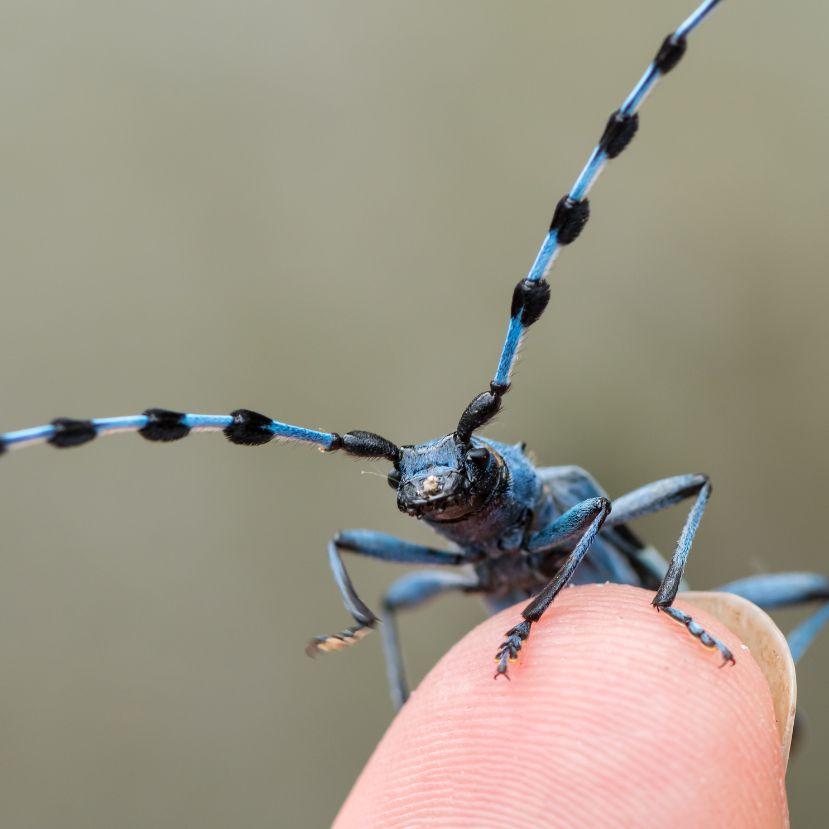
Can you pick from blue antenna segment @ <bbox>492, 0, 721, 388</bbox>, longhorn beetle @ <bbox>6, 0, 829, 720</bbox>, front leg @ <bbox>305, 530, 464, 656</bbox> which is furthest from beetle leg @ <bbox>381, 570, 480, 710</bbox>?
blue antenna segment @ <bbox>492, 0, 721, 388</bbox>

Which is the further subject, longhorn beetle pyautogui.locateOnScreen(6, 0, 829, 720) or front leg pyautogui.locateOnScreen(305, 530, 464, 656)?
front leg pyautogui.locateOnScreen(305, 530, 464, 656)

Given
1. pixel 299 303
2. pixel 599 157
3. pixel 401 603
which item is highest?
pixel 299 303

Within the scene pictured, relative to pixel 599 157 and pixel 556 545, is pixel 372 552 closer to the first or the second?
pixel 556 545

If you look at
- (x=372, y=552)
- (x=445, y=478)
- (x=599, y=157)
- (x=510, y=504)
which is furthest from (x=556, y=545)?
(x=599, y=157)

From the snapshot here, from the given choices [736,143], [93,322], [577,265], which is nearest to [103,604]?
[93,322]

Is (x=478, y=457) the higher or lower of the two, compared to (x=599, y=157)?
lower

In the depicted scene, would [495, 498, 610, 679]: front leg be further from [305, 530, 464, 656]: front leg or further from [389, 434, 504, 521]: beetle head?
[305, 530, 464, 656]: front leg

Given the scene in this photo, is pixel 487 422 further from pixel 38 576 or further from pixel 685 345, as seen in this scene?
pixel 38 576
